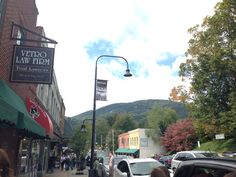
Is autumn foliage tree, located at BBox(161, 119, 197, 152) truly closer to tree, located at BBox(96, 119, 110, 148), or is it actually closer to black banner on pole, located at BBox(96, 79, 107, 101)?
black banner on pole, located at BBox(96, 79, 107, 101)

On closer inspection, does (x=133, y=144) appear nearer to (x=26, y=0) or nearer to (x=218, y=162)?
(x=26, y=0)

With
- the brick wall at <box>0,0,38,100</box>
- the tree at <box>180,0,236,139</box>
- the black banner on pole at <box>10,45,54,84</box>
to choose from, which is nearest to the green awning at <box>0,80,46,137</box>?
the black banner on pole at <box>10,45,54,84</box>

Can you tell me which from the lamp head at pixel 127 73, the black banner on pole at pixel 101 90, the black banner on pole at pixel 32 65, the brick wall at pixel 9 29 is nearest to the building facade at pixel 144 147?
the lamp head at pixel 127 73

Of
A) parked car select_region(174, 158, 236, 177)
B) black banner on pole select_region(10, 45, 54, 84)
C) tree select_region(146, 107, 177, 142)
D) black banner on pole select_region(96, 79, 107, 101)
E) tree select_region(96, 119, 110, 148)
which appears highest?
tree select_region(96, 119, 110, 148)

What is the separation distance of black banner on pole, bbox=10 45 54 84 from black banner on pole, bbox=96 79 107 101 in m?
8.05

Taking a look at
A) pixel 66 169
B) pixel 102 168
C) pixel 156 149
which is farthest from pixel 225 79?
pixel 156 149

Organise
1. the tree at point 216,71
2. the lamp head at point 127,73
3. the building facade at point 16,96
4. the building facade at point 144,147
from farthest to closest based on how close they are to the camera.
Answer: the building facade at point 144,147 → the tree at point 216,71 → the lamp head at point 127,73 → the building facade at point 16,96

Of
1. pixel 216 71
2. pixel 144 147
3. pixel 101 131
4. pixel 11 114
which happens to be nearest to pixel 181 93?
pixel 216 71

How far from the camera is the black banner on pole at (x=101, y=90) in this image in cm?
1998

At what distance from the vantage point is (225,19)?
2973cm

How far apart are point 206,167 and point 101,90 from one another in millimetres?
16279

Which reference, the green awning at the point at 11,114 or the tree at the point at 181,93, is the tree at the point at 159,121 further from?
the green awning at the point at 11,114

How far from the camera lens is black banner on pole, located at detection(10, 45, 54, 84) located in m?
11.9

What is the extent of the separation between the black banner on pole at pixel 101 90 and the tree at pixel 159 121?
52462 millimetres
